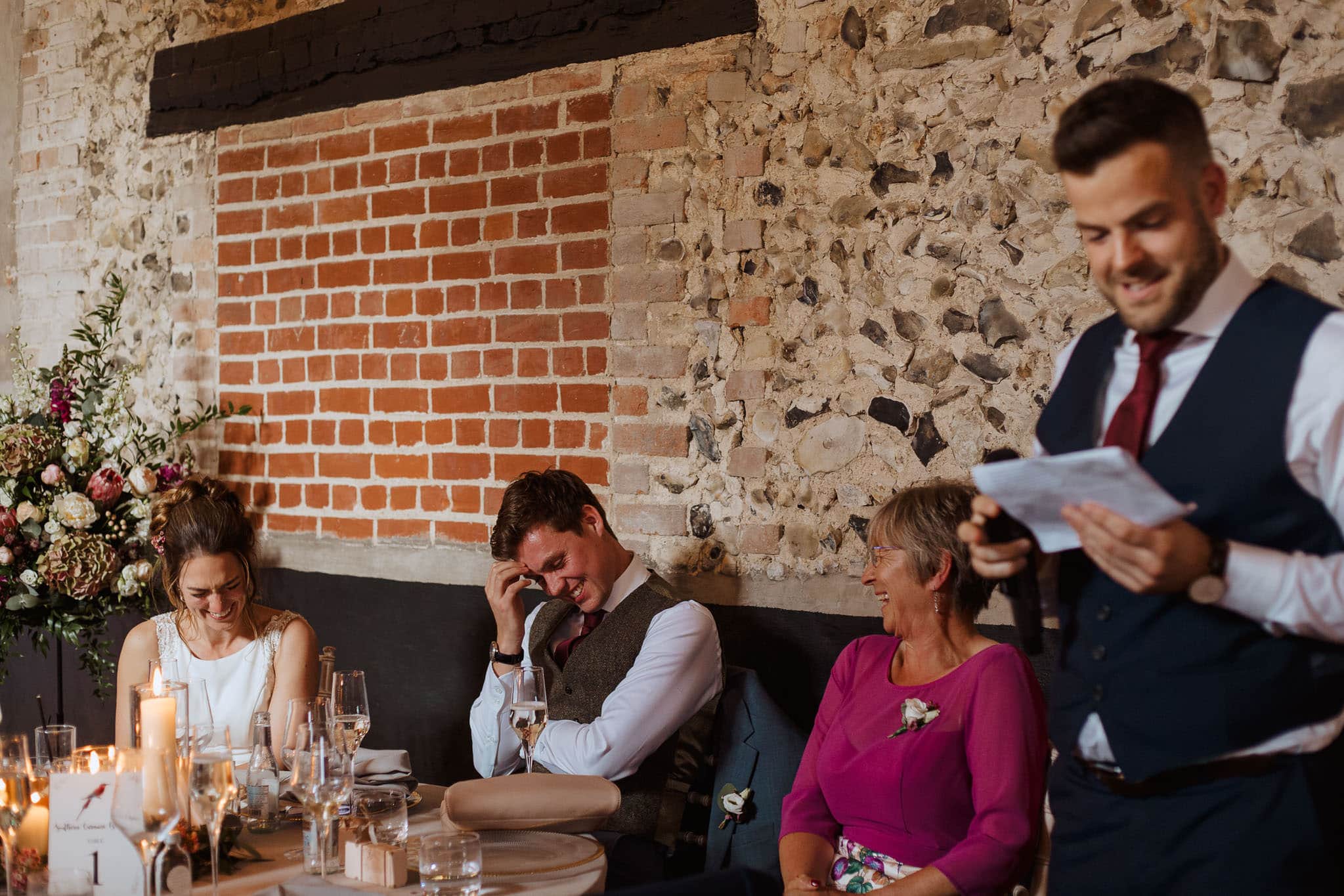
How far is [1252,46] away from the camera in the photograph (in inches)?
86.2

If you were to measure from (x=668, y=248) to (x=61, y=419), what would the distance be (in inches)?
77.8

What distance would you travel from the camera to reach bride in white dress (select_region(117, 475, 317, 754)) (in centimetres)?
272

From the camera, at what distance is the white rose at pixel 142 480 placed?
11.0 ft

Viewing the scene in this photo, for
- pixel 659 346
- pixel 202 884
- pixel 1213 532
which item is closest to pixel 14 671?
pixel 659 346

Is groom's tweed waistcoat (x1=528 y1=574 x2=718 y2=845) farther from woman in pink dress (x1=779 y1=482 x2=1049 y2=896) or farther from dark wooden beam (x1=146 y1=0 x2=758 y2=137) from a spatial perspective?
dark wooden beam (x1=146 y1=0 x2=758 y2=137)

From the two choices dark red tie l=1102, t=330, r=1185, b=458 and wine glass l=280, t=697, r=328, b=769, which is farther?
wine glass l=280, t=697, r=328, b=769

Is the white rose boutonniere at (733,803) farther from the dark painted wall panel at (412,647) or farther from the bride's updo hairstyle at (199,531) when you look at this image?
the bride's updo hairstyle at (199,531)

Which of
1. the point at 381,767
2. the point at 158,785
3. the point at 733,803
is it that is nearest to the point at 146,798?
the point at 158,785

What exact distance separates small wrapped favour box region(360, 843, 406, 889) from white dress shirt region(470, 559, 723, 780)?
29.4 inches

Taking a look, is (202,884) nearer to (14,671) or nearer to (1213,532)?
(1213,532)

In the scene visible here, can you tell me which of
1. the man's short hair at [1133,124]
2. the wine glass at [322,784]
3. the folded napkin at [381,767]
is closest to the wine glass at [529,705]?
the folded napkin at [381,767]

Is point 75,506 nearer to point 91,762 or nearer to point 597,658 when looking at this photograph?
point 597,658

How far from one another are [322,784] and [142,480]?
81.3 inches

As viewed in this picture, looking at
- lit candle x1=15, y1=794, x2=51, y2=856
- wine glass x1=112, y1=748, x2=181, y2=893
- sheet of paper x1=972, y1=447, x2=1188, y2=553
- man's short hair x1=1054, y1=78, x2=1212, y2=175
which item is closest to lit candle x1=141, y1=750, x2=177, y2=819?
wine glass x1=112, y1=748, x2=181, y2=893
